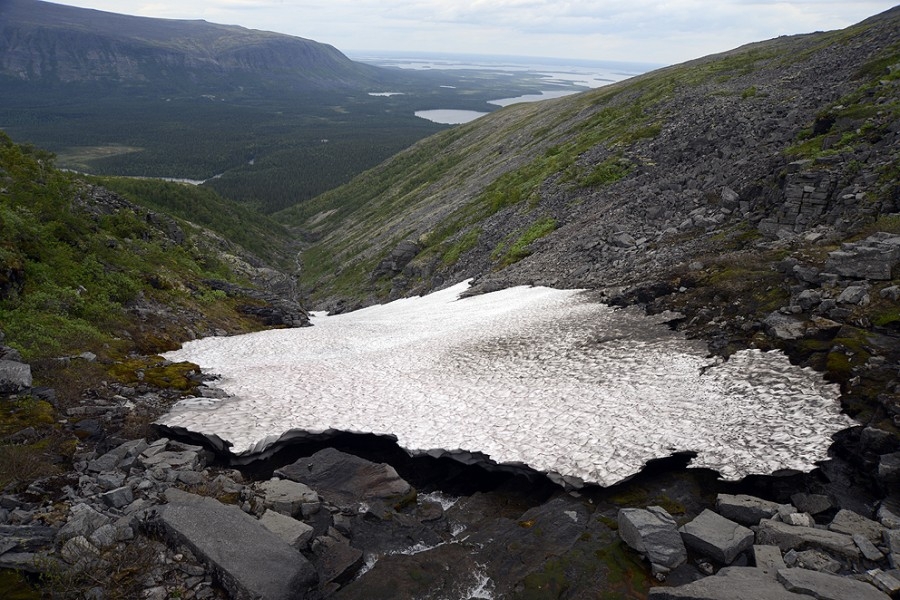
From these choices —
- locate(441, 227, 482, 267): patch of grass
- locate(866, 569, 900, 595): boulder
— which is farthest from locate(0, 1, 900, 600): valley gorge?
locate(441, 227, 482, 267): patch of grass

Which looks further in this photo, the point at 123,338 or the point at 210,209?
the point at 210,209

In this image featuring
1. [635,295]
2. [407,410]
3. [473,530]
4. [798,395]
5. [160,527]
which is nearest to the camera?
[160,527]

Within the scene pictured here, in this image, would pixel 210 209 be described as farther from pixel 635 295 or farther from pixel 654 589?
pixel 654 589

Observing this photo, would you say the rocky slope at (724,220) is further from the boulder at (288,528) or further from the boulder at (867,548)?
the boulder at (288,528)

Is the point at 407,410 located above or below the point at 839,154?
below

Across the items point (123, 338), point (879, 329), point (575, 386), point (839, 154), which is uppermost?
point (839, 154)

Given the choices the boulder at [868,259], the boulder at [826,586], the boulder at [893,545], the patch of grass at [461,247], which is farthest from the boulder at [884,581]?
the patch of grass at [461,247]

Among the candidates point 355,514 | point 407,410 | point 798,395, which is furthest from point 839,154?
point 355,514

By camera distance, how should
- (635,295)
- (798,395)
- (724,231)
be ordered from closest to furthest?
1. (798,395)
2. (635,295)
3. (724,231)
